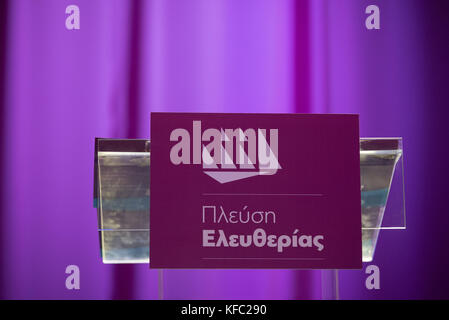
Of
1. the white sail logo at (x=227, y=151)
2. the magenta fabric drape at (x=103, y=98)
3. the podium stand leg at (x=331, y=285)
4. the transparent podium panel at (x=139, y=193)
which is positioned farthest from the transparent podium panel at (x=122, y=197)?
the magenta fabric drape at (x=103, y=98)

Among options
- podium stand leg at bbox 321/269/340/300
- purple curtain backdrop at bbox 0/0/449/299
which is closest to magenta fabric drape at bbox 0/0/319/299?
purple curtain backdrop at bbox 0/0/449/299

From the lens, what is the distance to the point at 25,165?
2.25 m

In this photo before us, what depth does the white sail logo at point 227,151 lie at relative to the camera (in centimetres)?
140

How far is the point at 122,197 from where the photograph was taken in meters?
1.39

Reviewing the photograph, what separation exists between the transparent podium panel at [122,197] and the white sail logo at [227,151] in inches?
4.3

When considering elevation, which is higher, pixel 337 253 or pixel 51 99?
pixel 51 99

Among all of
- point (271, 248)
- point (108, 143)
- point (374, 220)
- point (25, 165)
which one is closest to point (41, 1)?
point (25, 165)

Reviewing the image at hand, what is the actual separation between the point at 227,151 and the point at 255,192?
0.15 meters

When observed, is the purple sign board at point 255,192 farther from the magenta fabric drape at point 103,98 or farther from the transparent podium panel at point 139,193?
the magenta fabric drape at point 103,98

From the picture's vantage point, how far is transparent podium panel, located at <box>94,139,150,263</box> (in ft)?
4.51

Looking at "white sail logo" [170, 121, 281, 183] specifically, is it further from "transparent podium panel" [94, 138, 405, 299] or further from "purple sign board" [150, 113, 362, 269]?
"transparent podium panel" [94, 138, 405, 299]

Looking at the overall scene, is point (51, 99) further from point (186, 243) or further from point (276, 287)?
point (276, 287)

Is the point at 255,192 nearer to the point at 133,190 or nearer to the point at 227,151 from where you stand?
the point at 227,151

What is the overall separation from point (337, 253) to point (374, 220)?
16 centimetres
